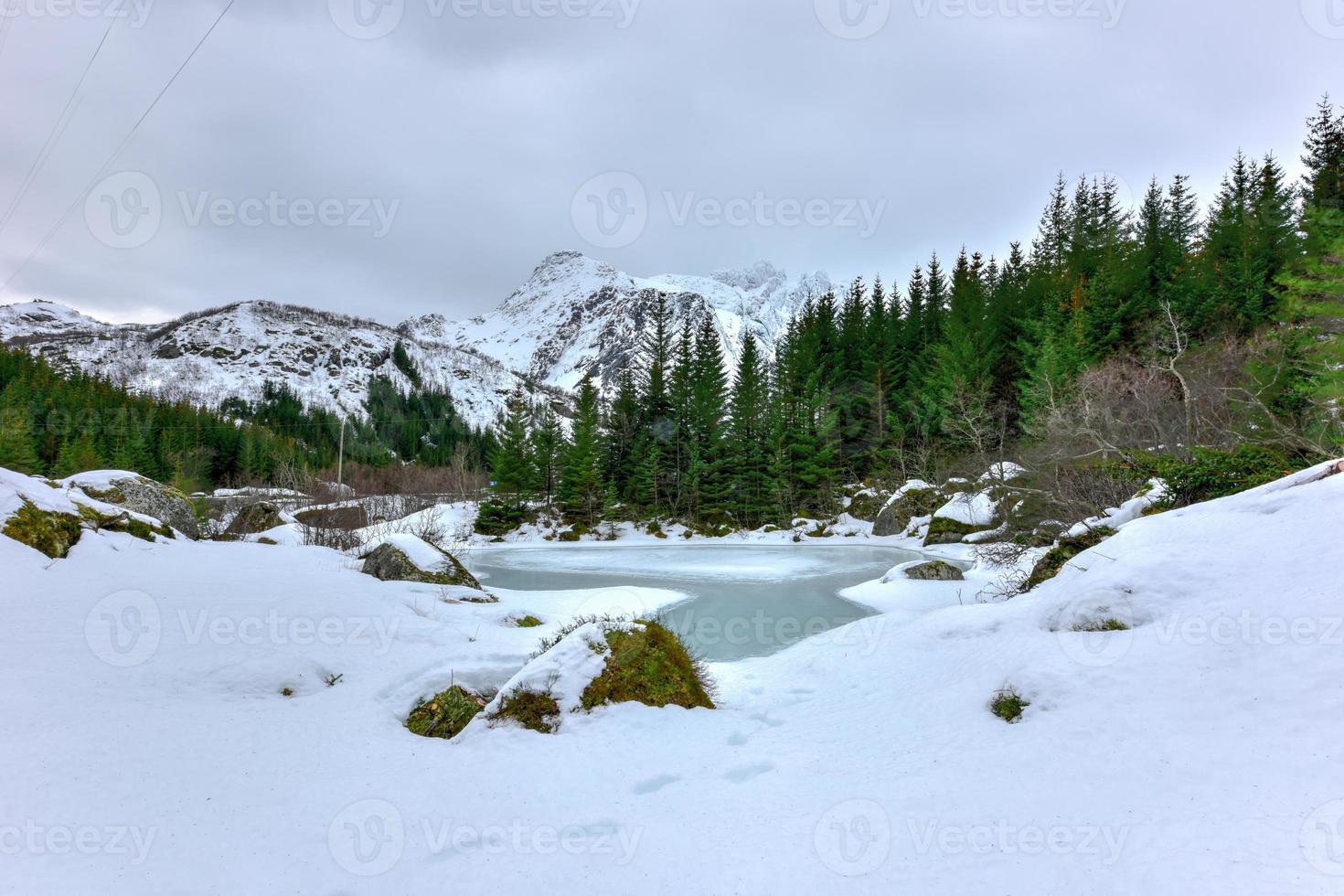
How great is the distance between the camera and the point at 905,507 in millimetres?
30250

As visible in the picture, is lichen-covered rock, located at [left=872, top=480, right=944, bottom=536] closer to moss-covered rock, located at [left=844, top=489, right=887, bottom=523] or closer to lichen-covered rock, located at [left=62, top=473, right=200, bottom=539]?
moss-covered rock, located at [left=844, top=489, right=887, bottom=523]

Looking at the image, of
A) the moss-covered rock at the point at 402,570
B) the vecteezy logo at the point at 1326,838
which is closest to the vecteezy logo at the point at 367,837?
the vecteezy logo at the point at 1326,838

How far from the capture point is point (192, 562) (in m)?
8.16

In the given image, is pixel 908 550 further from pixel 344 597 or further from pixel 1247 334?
pixel 344 597

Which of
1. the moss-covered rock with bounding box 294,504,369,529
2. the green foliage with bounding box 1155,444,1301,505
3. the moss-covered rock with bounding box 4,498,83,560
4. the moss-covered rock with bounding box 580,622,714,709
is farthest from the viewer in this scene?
the moss-covered rock with bounding box 294,504,369,529

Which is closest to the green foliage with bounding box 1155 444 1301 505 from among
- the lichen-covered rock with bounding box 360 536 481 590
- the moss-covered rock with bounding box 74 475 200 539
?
the lichen-covered rock with bounding box 360 536 481 590

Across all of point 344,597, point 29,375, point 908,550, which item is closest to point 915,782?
point 344,597

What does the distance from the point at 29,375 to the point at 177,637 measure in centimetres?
8700

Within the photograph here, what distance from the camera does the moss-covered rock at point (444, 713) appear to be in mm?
5207

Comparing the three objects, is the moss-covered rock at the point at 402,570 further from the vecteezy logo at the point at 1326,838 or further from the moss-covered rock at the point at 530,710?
the vecteezy logo at the point at 1326,838

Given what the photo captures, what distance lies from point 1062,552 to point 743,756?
272 inches

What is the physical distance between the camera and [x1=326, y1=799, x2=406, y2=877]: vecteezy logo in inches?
121

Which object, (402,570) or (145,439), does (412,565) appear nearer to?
(402,570)

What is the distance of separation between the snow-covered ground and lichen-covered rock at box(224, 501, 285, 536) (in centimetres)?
1572
